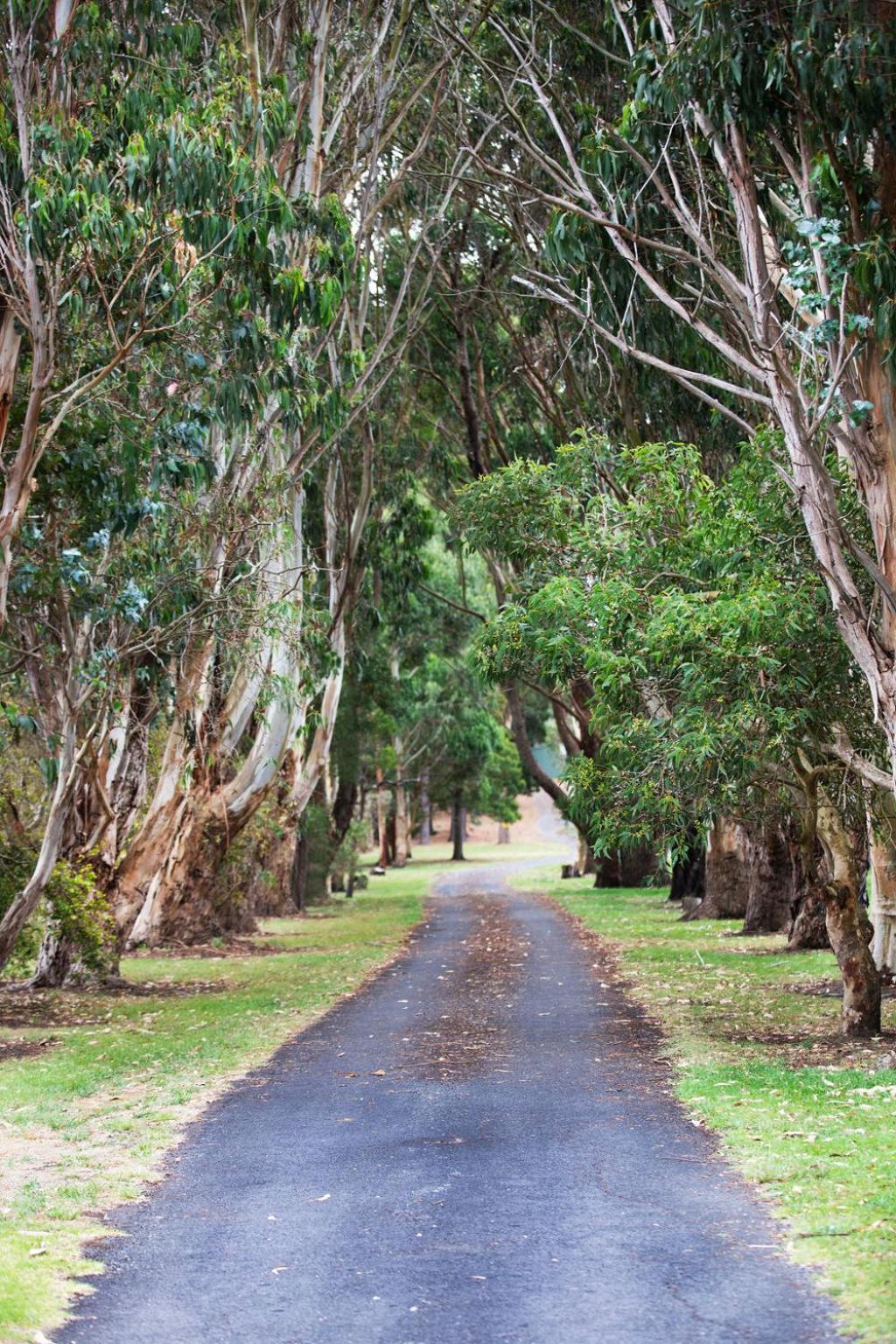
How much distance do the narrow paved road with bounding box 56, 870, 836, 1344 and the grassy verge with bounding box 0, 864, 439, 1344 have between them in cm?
23

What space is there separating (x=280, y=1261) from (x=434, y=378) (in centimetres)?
2239

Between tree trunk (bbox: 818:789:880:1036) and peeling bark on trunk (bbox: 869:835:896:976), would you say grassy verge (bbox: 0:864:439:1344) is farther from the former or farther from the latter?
peeling bark on trunk (bbox: 869:835:896:976)

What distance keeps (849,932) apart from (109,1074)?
5902mm

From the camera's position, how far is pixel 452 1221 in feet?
21.9

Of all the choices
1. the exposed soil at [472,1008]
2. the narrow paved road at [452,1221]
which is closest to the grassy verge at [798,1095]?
the narrow paved road at [452,1221]

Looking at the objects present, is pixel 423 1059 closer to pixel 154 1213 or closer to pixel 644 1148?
pixel 644 1148

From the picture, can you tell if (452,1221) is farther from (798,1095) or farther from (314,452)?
(314,452)

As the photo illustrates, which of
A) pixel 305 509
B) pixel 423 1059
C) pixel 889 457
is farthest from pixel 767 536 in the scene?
pixel 305 509

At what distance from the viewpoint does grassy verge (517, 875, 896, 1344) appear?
5.96 metres

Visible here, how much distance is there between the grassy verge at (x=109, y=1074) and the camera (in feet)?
20.9

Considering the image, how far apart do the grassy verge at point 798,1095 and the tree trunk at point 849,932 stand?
13.6 inches

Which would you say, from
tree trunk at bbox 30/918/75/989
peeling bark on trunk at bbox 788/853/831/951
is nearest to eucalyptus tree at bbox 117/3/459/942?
tree trunk at bbox 30/918/75/989

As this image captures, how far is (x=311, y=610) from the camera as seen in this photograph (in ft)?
62.4

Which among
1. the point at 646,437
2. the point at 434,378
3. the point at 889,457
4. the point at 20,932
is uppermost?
the point at 434,378
